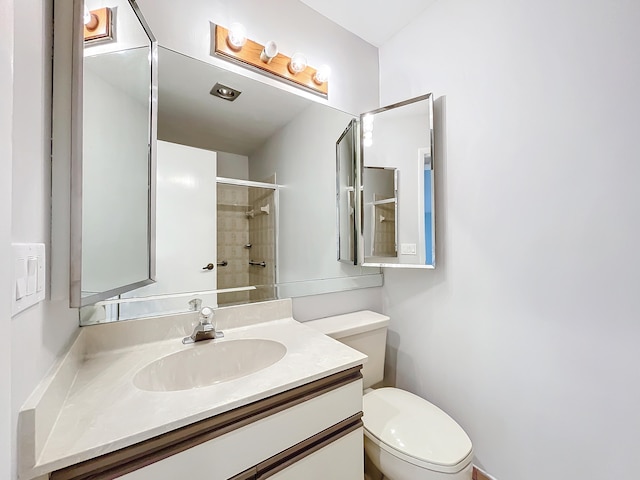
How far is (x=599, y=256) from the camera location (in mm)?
941

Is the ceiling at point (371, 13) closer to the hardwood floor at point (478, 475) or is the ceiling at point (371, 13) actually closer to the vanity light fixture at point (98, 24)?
the vanity light fixture at point (98, 24)

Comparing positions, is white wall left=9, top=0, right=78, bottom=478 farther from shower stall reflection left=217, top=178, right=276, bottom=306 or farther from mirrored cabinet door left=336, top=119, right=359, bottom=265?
mirrored cabinet door left=336, top=119, right=359, bottom=265

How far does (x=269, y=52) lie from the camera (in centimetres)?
127

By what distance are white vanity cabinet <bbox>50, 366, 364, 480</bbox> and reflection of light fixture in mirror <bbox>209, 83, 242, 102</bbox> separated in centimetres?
125

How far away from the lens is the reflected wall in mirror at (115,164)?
64 centimetres

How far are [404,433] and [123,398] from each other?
0.96 metres

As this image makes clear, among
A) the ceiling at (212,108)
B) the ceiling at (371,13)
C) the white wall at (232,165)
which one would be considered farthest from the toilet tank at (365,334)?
the ceiling at (371,13)

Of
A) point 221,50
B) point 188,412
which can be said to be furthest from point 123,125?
point 188,412

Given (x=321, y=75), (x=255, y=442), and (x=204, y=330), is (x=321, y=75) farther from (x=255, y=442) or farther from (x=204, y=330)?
(x=255, y=442)

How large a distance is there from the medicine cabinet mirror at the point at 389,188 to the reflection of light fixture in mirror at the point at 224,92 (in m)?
0.64

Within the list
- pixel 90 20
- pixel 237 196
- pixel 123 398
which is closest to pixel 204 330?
pixel 123 398

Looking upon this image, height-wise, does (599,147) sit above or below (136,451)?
above

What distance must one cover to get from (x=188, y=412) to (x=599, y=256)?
135 centimetres

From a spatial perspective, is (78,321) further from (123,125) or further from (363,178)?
(363,178)
